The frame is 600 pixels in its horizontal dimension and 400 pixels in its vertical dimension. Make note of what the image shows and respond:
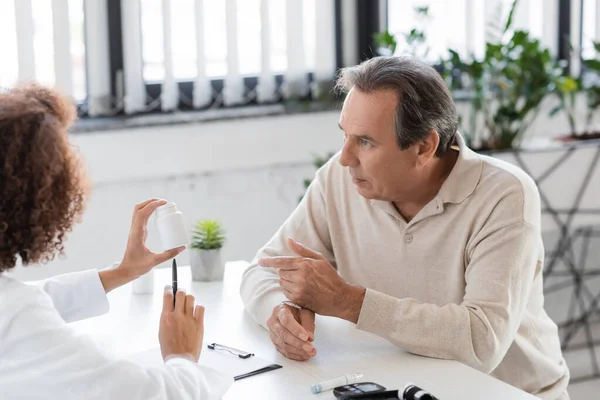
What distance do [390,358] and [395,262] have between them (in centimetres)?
37

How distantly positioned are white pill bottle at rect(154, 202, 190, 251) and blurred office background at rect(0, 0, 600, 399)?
1339 millimetres

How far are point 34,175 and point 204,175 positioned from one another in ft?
6.93

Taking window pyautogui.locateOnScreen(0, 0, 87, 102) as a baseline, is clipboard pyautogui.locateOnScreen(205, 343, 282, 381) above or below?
below

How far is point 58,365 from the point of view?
1200 millimetres

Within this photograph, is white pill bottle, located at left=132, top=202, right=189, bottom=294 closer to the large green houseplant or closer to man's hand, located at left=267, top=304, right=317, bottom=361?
man's hand, located at left=267, top=304, right=317, bottom=361

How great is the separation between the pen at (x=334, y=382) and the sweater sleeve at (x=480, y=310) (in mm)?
188

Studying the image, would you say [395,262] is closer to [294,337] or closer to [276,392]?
[294,337]

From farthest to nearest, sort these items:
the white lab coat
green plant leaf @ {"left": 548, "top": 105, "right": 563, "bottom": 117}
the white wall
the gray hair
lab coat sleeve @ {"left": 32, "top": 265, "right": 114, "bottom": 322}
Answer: green plant leaf @ {"left": 548, "top": 105, "right": 563, "bottom": 117}
the white wall
the gray hair
lab coat sleeve @ {"left": 32, "top": 265, "right": 114, "bottom": 322}
the white lab coat

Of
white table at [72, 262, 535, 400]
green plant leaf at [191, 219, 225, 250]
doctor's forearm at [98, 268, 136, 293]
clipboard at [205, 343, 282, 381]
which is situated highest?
doctor's forearm at [98, 268, 136, 293]

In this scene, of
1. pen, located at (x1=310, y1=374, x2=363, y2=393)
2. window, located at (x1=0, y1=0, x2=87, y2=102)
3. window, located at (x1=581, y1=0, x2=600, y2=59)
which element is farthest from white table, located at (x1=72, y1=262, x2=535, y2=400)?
window, located at (x1=581, y1=0, x2=600, y2=59)

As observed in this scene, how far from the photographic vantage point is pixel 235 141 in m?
3.38

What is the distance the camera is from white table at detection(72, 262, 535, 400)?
151cm

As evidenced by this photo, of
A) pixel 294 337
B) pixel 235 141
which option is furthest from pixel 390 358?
pixel 235 141

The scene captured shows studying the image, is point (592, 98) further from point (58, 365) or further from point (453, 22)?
point (58, 365)
